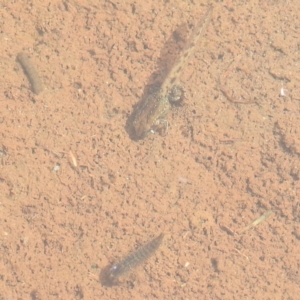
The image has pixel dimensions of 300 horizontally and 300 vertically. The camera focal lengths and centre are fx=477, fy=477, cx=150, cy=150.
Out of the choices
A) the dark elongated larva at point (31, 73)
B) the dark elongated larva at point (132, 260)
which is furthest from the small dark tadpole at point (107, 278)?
the dark elongated larva at point (31, 73)

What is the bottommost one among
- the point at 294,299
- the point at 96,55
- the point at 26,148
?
the point at 26,148

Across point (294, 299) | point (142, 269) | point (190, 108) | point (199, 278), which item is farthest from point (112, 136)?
point (294, 299)

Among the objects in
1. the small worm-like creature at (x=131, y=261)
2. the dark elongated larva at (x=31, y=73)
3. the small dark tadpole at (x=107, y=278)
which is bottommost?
the small dark tadpole at (x=107, y=278)

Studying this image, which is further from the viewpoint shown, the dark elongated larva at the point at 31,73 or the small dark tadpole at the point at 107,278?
the dark elongated larva at the point at 31,73

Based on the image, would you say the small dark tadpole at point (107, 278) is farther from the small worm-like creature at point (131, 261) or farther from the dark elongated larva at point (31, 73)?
the dark elongated larva at point (31, 73)

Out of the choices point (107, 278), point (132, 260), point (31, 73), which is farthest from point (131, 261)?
point (31, 73)

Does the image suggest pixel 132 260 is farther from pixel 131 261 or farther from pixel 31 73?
pixel 31 73

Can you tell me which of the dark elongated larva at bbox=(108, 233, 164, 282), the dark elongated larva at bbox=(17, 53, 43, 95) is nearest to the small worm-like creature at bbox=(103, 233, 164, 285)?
the dark elongated larva at bbox=(108, 233, 164, 282)

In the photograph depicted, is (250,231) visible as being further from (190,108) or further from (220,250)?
(190,108)
